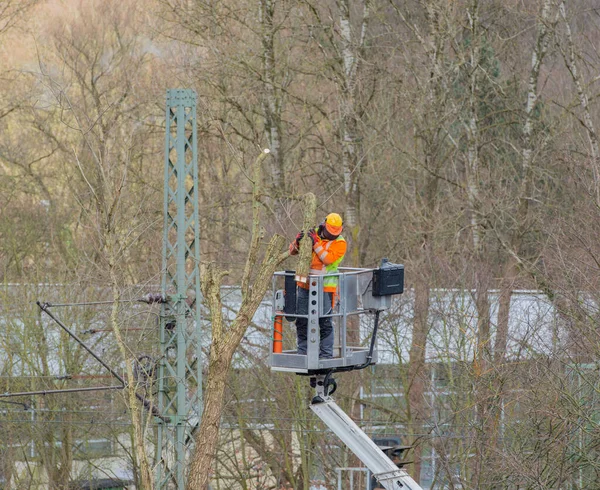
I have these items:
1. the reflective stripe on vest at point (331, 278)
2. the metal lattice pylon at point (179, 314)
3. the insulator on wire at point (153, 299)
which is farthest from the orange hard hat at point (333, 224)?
the insulator on wire at point (153, 299)

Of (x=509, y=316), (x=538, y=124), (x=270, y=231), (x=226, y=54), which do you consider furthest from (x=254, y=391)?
(x=538, y=124)

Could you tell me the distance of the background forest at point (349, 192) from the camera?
2516cm

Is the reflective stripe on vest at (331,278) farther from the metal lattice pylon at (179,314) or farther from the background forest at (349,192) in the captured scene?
the background forest at (349,192)

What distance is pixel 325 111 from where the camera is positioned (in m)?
31.3

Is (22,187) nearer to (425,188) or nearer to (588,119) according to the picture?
(425,188)

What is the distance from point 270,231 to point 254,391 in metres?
4.22

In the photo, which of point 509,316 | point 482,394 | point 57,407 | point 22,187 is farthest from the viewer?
point 22,187

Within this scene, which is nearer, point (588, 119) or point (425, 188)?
point (588, 119)

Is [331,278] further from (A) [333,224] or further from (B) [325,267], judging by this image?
(A) [333,224]

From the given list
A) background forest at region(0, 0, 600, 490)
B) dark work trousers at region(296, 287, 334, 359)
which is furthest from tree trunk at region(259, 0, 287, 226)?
dark work trousers at region(296, 287, 334, 359)

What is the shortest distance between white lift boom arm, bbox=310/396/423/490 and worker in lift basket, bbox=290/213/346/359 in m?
0.66

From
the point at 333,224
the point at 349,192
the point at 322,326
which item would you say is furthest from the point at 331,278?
the point at 349,192

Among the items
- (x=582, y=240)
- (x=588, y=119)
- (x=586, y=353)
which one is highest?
(x=588, y=119)

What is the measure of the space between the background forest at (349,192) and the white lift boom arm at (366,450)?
8789 millimetres
